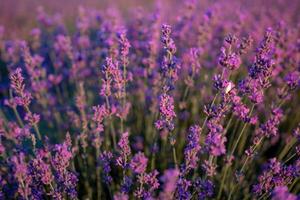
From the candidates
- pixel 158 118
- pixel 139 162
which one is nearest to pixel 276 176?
pixel 139 162

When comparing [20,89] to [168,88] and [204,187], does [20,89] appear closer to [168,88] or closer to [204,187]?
[168,88]

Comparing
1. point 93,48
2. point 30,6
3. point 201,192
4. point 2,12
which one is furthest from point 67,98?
→ point 30,6

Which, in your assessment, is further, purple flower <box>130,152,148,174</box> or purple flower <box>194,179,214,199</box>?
purple flower <box>194,179,214,199</box>

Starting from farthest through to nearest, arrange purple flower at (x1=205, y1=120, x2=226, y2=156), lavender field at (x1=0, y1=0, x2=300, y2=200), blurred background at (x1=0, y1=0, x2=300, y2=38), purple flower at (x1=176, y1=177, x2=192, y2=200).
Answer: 1. blurred background at (x1=0, y1=0, x2=300, y2=38)
2. lavender field at (x1=0, y1=0, x2=300, y2=200)
3. purple flower at (x1=176, y1=177, x2=192, y2=200)
4. purple flower at (x1=205, y1=120, x2=226, y2=156)

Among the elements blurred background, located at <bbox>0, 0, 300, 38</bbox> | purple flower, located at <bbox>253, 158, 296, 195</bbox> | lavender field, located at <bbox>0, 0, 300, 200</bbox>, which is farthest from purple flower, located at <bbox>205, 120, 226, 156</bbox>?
blurred background, located at <bbox>0, 0, 300, 38</bbox>

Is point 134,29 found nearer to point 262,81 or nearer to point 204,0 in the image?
point 262,81

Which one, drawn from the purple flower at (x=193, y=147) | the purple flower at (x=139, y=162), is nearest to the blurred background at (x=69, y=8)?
the purple flower at (x=193, y=147)

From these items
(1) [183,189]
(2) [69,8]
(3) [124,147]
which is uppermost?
(2) [69,8]

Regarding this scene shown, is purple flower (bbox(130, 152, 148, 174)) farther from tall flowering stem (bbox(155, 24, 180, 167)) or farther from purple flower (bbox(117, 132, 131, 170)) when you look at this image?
tall flowering stem (bbox(155, 24, 180, 167))
